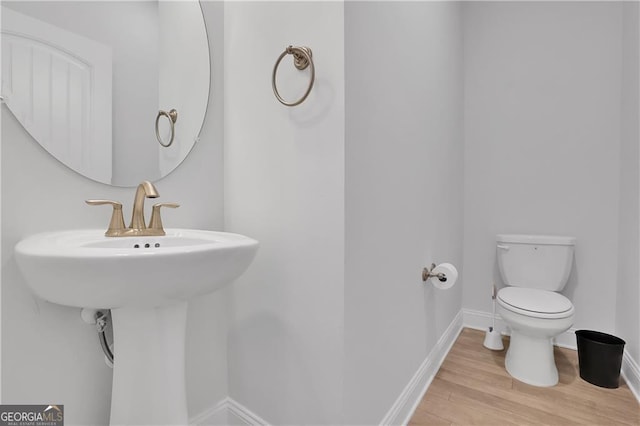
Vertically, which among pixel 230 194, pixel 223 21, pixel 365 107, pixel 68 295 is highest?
pixel 223 21

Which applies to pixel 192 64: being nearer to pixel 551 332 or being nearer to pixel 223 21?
pixel 223 21

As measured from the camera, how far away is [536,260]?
1981 mm

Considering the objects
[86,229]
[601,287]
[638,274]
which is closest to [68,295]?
[86,229]

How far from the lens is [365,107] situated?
3.38 ft

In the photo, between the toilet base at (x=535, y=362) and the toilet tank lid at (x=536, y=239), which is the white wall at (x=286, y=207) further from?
the toilet tank lid at (x=536, y=239)

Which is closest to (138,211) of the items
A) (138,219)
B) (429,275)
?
(138,219)

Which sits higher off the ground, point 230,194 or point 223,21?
point 223,21

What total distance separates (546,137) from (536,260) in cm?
82

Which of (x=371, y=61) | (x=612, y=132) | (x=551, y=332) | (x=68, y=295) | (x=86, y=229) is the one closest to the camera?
(x=68, y=295)

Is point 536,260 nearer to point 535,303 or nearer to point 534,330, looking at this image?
point 535,303

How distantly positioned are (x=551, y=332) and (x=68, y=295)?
1914 millimetres

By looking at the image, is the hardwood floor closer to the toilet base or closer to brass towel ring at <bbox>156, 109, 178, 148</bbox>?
the toilet base

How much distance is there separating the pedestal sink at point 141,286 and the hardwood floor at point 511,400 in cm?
103

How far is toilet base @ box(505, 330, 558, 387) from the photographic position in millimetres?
1634
